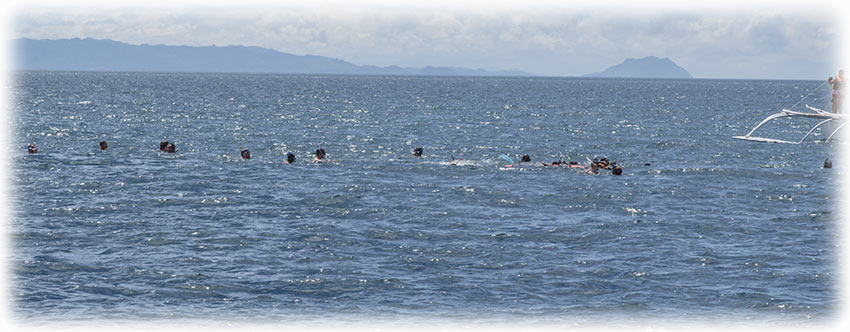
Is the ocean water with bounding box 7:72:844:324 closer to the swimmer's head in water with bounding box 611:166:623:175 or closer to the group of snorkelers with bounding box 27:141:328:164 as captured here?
the swimmer's head in water with bounding box 611:166:623:175

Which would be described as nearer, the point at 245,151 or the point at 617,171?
the point at 617,171

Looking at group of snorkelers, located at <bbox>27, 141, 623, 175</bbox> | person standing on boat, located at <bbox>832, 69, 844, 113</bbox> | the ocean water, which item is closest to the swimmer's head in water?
group of snorkelers, located at <bbox>27, 141, 623, 175</bbox>

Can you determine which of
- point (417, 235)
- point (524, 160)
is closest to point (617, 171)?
point (524, 160)

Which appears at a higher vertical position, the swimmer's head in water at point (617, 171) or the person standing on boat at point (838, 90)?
the person standing on boat at point (838, 90)

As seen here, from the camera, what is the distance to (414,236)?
35.1 m

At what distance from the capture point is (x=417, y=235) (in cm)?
3534

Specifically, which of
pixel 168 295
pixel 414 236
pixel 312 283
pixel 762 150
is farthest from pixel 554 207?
pixel 762 150

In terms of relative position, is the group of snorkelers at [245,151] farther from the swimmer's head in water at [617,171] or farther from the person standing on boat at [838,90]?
the person standing on boat at [838,90]

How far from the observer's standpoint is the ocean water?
26141 millimetres

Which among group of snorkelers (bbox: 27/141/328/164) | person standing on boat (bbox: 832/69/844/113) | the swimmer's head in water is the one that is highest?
person standing on boat (bbox: 832/69/844/113)

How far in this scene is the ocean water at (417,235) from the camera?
2614 cm

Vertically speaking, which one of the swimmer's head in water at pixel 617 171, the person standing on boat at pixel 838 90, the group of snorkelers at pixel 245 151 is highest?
the person standing on boat at pixel 838 90

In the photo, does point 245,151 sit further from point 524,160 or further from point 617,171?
point 617,171

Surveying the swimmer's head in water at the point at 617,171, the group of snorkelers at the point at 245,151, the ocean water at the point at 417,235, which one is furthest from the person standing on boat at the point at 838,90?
the group of snorkelers at the point at 245,151
